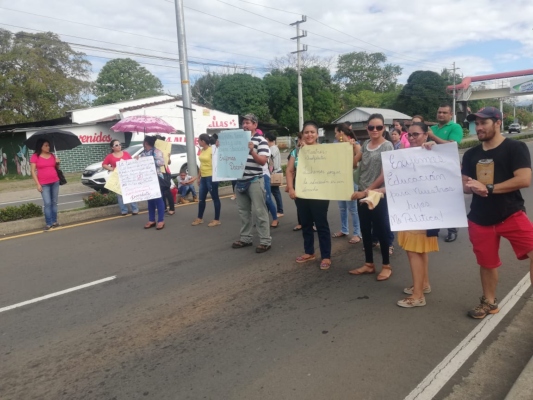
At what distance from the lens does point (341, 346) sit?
338 centimetres

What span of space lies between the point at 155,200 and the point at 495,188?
6062 mm

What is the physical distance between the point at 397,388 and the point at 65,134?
8014 mm

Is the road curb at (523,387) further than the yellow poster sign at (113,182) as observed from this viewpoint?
No

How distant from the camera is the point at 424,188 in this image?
3.82 meters

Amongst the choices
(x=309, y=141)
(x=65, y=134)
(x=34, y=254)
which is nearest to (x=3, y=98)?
(x=65, y=134)

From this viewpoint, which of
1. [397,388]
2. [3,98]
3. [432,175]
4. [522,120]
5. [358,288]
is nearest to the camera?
[397,388]

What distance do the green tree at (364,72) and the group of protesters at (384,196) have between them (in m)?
74.7

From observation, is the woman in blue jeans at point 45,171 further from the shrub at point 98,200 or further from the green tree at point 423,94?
the green tree at point 423,94

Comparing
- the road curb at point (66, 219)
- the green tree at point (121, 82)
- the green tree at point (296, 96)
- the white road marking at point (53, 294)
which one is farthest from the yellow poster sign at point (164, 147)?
the green tree at point (121, 82)

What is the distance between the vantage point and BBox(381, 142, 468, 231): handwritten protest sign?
3674 mm

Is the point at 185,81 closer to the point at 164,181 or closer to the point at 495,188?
the point at 164,181

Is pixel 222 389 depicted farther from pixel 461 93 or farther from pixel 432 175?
pixel 461 93

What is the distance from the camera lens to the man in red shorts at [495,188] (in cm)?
326

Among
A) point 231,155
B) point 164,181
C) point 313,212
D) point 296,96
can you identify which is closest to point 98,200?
point 164,181
